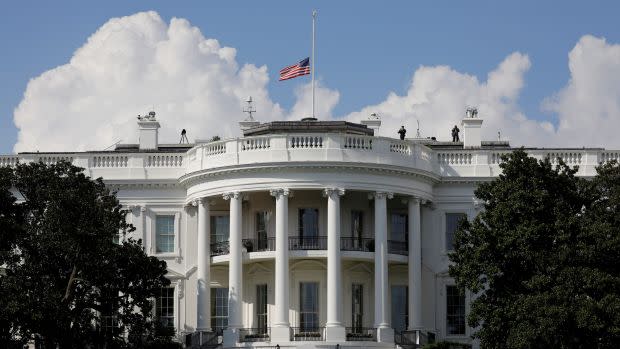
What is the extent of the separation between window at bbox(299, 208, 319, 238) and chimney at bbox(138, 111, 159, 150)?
9304 mm

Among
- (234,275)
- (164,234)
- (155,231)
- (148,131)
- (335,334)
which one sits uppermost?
(148,131)

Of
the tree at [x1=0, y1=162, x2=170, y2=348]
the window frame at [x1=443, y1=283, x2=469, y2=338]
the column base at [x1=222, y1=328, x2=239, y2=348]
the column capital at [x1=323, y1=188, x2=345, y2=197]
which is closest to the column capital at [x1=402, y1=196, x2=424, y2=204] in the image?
the column capital at [x1=323, y1=188, x2=345, y2=197]

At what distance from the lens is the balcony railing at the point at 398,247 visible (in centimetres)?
6178

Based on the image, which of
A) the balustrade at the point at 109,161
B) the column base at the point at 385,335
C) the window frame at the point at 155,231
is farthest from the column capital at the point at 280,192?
the balustrade at the point at 109,161

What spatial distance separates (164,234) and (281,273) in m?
7.25

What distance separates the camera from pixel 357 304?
61.1 metres

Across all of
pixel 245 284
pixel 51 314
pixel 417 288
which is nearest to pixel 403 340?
pixel 417 288

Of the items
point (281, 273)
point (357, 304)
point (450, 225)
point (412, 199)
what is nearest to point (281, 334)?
point (281, 273)

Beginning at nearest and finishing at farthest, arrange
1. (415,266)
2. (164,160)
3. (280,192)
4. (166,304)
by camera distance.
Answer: (280,192), (415,266), (166,304), (164,160)

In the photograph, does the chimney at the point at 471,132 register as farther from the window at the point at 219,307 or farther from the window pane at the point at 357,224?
the window at the point at 219,307

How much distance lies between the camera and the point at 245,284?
61.5 metres

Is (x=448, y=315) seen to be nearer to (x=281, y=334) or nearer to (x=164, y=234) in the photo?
(x=281, y=334)

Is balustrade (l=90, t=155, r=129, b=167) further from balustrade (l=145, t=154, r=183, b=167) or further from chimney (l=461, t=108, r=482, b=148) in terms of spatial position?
chimney (l=461, t=108, r=482, b=148)

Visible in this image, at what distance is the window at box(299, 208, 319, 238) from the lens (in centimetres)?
6081
